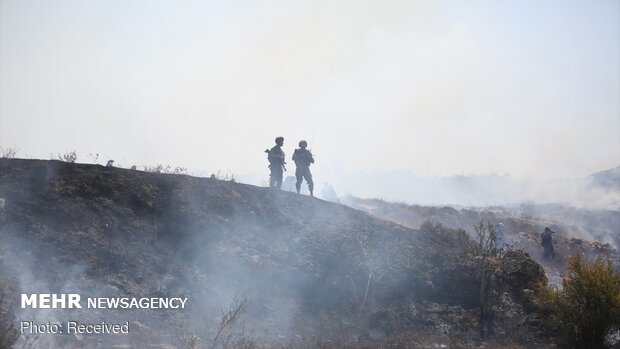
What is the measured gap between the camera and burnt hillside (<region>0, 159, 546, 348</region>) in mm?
9180

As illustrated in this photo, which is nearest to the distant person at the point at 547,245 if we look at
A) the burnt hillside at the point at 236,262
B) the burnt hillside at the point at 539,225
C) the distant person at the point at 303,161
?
the burnt hillside at the point at 539,225

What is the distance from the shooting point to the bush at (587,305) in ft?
29.7

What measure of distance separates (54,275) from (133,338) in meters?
1.98

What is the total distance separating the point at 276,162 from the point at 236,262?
14.6 ft

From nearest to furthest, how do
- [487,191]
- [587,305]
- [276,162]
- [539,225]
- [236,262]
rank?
[587,305], [236,262], [276,162], [539,225], [487,191]

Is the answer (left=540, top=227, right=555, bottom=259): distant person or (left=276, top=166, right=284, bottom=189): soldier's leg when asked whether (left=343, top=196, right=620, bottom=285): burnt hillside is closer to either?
(left=540, top=227, right=555, bottom=259): distant person

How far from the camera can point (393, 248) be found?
45.3ft

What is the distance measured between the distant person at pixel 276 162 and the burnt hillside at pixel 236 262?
947 mm

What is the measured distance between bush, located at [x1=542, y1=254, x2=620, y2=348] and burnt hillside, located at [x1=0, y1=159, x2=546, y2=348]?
237cm

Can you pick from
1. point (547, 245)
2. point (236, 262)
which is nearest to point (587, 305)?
point (236, 262)

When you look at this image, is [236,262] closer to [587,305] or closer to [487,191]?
[587,305]

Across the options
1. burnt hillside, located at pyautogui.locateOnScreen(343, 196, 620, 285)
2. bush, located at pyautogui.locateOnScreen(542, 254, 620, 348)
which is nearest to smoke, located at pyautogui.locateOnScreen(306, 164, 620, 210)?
burnt hillside, located at pyautogui.locateOnScreen(343, 196, 620, 285)

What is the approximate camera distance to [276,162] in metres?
15.1

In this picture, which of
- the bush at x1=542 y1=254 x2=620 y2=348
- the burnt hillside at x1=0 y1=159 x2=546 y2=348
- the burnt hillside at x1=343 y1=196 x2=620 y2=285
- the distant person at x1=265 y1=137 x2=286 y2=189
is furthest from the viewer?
the burnt hillside at x1=343 y1=196 x2=620 y2=285
